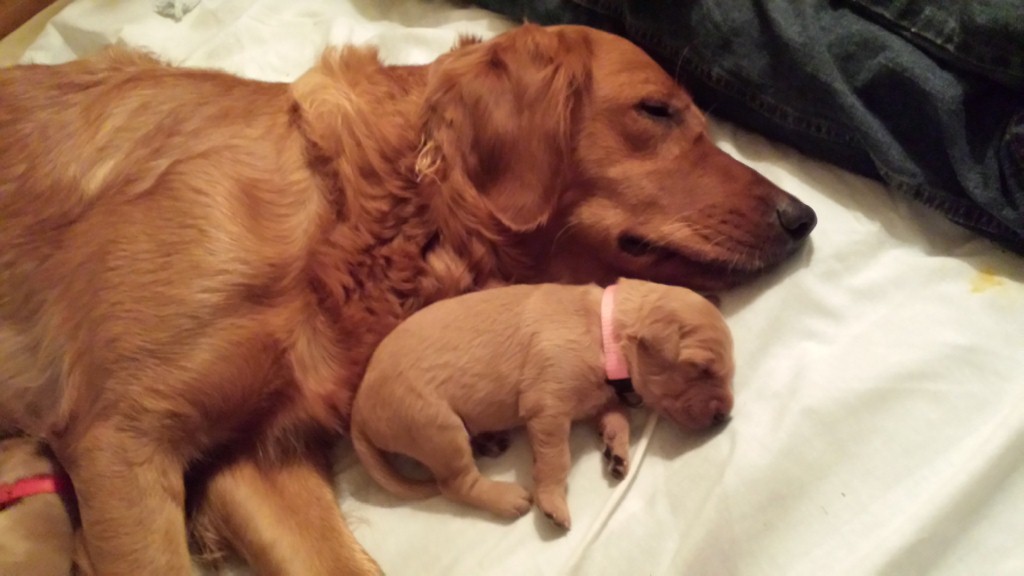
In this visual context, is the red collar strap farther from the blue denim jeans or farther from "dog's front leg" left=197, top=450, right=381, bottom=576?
the blue denim jeans

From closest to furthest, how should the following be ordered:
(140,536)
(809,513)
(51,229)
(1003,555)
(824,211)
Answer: (1003,555) → (809,513) → (140,536) → (51,229) → (824,211)

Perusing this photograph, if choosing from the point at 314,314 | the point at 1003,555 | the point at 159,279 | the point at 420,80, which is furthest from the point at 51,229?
the point at 1003,555

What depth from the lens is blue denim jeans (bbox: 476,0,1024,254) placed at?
1.45 meters

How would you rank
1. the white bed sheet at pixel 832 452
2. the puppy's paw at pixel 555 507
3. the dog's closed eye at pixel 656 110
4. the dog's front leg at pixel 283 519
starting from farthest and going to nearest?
the dog's closed eye at pixel 656 110 → the dog's front leg at pixel 283 519 → the puppy's paw at pixel 555 507 → the white bed sheet at pixel 832 452

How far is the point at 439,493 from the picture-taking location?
144 centimetres

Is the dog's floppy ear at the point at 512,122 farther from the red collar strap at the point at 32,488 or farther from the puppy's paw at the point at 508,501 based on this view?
the red collar strap at the point at 32,488

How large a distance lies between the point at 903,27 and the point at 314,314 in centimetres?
131

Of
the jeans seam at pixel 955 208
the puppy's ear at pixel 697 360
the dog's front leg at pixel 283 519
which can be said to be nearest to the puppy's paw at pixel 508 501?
the dog's front leg at pixel 283 519

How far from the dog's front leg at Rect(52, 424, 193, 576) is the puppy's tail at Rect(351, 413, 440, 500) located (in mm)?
346

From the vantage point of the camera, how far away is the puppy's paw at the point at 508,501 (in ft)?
4.45

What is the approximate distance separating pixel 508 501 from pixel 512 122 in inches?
27.8

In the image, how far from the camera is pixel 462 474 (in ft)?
4.47

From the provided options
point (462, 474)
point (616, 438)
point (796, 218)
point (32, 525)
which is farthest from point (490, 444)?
point (32, 525)

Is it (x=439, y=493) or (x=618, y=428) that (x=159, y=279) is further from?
(x=618, y=428)
